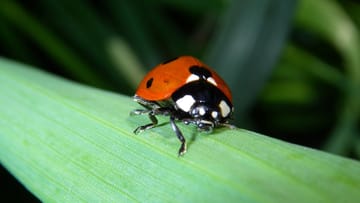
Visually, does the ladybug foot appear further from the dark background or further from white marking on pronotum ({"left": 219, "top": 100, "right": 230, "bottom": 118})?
the dark background

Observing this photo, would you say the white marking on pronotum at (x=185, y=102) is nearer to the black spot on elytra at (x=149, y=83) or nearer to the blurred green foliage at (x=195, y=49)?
the black spot on elytra at (x=149, y=83)

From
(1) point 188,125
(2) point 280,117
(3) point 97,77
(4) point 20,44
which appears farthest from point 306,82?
(1) point 188,125

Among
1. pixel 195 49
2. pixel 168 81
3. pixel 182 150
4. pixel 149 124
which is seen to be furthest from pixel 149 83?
pixel 195 49

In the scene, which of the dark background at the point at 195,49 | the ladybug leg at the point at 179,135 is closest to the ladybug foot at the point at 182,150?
the ladybug leg at the point at 179,135

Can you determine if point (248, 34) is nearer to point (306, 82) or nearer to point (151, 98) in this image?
point (306, 82)

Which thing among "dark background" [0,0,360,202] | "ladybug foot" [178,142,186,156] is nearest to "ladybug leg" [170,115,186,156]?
"ladybug foot" [178,142,186,156]

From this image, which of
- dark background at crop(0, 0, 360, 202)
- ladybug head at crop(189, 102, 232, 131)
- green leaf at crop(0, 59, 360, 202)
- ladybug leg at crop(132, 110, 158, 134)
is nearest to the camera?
green leaf at crop(0, 59, 360, 202)

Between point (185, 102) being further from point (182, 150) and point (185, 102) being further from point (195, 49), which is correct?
point (195, 49)
